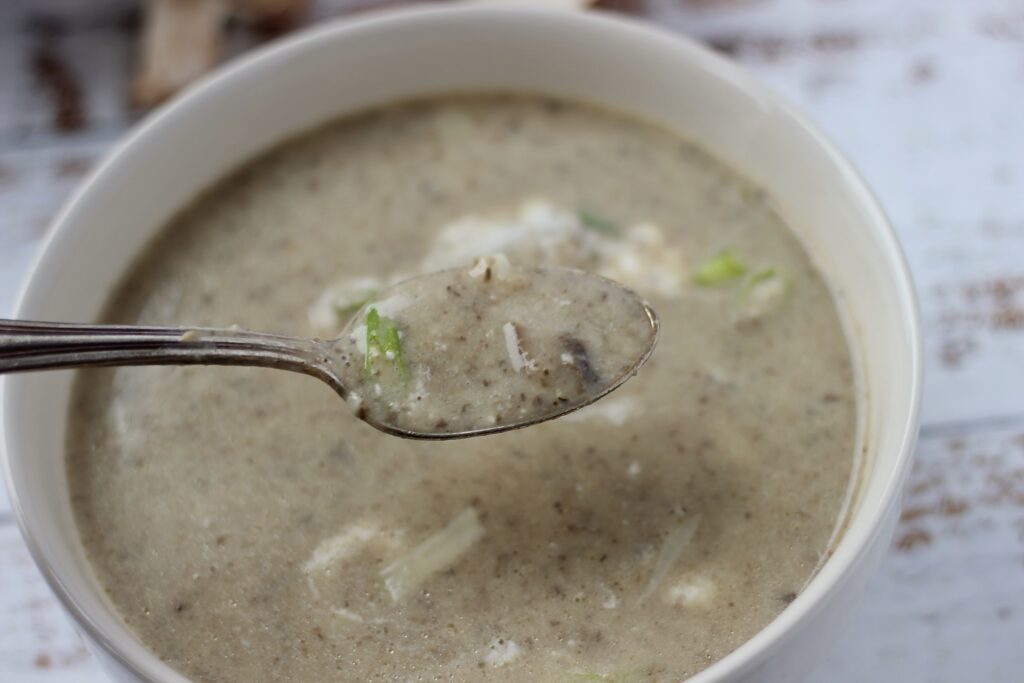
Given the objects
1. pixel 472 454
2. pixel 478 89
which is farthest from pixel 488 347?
pixel 478 89

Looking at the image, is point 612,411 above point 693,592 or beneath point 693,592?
above

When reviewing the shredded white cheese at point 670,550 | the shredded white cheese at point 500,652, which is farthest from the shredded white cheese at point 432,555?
the shredded white cheese at point 670,550

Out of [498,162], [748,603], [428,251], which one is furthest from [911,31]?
[748,603]

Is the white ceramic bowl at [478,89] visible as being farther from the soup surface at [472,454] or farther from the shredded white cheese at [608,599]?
the shredded white cheese at [608,599]

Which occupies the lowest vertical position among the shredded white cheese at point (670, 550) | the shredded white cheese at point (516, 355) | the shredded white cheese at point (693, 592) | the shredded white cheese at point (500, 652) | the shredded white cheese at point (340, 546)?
the shredded white cheese at point (500, 652)

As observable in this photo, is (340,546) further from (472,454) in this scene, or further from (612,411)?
(612,411)

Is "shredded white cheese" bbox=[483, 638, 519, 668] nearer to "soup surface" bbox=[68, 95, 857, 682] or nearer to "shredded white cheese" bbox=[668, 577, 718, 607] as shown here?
"soup surface" bbox=[68, 95, 857, 682]
